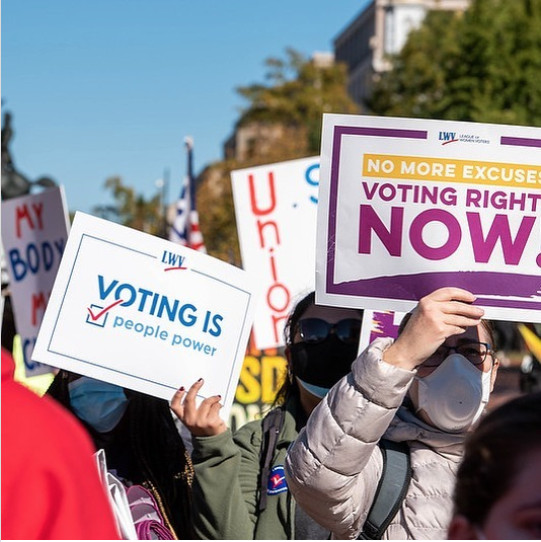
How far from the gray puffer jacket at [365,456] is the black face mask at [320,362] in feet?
2.28

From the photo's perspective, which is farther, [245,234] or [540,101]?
[540,101]

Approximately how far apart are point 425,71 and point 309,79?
1895cm

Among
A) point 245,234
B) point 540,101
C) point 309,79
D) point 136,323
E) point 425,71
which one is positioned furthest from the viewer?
point 309,79

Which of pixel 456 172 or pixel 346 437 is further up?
pixel 456 172

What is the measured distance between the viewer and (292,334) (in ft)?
12.1

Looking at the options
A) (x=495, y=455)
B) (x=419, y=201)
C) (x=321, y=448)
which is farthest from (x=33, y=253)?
(x=495, y=455)

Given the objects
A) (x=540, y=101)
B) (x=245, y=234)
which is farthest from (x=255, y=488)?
(x=540, y=101)

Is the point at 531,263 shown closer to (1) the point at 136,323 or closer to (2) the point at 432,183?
(2) the point at 432,183

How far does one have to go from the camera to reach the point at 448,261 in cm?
290

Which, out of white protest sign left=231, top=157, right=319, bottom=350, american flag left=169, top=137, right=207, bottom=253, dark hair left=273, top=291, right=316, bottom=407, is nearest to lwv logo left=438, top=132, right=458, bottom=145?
dark hair left=273, top=291, right=316, bottom=407

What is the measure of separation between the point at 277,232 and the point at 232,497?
3.28 m

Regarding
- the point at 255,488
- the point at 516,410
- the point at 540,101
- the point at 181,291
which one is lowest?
the point at 255,488

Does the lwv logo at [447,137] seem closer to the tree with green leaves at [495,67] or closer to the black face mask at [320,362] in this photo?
the black face mask at [320,362]

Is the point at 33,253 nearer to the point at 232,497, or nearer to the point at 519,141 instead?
the point at 232,497
